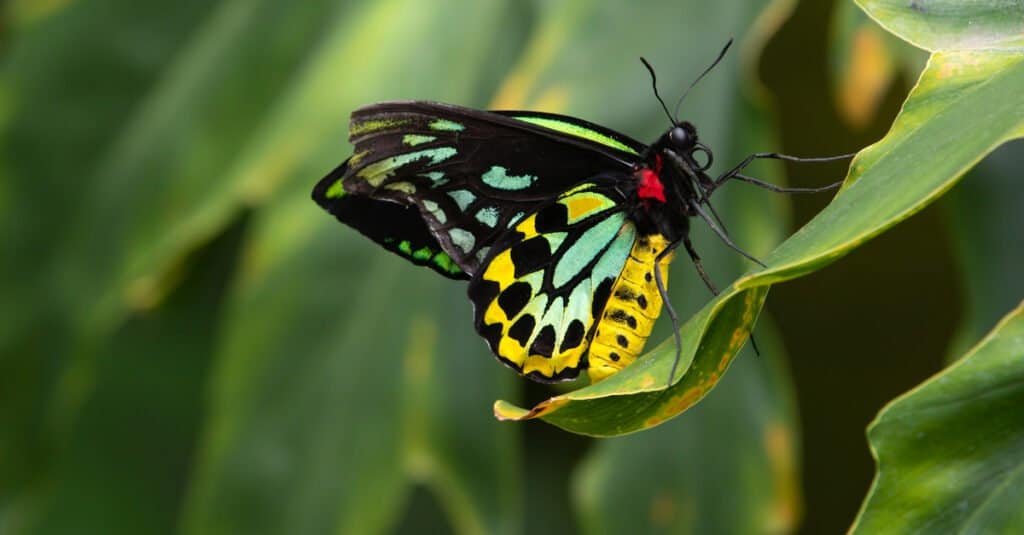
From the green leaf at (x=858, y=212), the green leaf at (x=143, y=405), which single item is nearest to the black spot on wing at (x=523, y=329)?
the green leaf at (x=858, y=212)

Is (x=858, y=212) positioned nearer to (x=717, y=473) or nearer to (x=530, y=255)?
(x=530, y=255)

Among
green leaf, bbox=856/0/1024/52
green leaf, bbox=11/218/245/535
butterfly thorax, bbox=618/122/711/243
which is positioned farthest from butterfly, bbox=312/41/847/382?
green leaf, bbox=11/218/245/535

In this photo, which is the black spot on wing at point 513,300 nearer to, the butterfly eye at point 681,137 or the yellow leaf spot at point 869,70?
the butterfly eye at point 681,137

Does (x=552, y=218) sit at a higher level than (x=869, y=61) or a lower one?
higher

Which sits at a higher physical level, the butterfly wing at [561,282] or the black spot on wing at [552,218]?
the black spot on wing at [552,218]

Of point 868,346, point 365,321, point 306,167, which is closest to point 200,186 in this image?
point 306,167

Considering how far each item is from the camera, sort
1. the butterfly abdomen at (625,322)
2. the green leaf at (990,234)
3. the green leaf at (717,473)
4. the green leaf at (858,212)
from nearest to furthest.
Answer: the green leaf at (858,212), the butterfly abdomen at (625,322), the green leaf at (990,234), the green leaf at (717,473)

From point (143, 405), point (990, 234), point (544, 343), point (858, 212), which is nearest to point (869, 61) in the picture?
point (990, 234)
